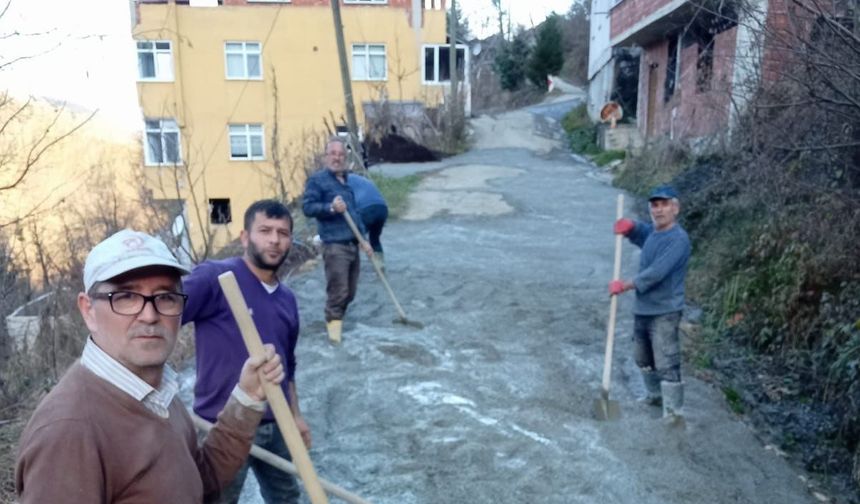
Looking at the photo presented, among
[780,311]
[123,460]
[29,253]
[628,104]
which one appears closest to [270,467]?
A: [123,460]

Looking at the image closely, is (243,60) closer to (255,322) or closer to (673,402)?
(673,402)

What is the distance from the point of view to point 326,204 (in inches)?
225

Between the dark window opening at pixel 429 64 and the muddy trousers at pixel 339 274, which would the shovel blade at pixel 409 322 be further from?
the dark window opening at pixel 429 64

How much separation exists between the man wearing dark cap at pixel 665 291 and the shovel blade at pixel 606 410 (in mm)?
330

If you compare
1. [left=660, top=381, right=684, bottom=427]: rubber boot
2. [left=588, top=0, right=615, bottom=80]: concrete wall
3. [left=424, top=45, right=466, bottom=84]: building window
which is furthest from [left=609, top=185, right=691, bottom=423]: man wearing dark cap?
[left=424, top=45, right=466, bottom=84]: building window

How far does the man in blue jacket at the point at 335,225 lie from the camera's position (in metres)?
5.73

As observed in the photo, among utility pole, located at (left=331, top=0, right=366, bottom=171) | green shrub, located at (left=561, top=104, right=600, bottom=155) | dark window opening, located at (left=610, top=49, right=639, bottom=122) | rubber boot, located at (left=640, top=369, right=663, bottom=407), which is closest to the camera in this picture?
rubber boot, located at (left=640, top=369, right=663, bottom=407)

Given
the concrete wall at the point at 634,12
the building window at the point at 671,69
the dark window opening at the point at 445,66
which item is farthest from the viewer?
the dark window opening at the point at 445,66

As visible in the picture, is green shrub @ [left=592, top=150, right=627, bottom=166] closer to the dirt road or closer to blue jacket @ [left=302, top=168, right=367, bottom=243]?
the dirt road

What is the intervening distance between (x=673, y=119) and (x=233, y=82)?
16.1 m

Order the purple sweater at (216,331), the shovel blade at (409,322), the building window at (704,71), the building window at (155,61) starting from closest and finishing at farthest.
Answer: the purple sweater at (216,331)
the shovel blade at (409,322)
the building window at (704,71)
the building window at (155,61)

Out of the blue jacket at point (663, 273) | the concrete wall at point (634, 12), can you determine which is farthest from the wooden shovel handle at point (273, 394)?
the concrete wall at point (634, 12)

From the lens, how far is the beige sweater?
1.39m

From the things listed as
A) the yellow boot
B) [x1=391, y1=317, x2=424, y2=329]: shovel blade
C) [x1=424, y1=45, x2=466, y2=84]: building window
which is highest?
[x1=424, y1=45, x2=466, y2=84]: building window
